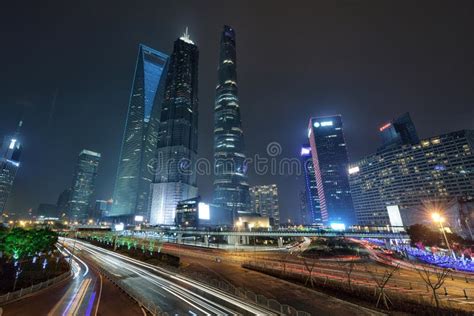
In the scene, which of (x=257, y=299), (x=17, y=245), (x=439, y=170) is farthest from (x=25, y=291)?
(x=439, y=170)

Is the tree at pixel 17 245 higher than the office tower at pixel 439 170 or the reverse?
the reverse

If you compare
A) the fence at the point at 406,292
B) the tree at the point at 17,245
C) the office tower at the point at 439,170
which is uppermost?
the office tower at the point at 439,170

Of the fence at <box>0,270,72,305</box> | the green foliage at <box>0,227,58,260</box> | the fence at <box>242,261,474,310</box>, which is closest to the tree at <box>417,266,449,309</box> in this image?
the fence at <box>242,261,474,310</box>

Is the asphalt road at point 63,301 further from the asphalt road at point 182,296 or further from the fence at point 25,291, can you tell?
the asphalt road at point 182,296

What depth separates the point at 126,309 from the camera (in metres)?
26.6

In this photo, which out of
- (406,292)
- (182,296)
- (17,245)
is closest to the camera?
(182,296)

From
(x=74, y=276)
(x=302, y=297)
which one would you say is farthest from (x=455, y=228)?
(x=74, y=276)

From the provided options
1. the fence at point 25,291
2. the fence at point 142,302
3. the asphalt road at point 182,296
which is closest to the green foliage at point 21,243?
the fence at point 25,291

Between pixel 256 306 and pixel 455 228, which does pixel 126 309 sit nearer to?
pixel 256 306

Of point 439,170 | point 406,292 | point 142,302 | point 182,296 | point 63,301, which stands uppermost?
point 439,170

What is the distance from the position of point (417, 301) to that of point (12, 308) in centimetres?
4856

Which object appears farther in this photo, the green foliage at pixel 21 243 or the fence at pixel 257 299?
the green foliage at pixel 21 243

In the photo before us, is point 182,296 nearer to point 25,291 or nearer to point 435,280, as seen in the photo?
point 25,291

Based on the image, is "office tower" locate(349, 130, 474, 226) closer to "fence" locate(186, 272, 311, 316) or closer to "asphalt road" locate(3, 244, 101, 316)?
"fence" locate(186, 272, 311, 316)
